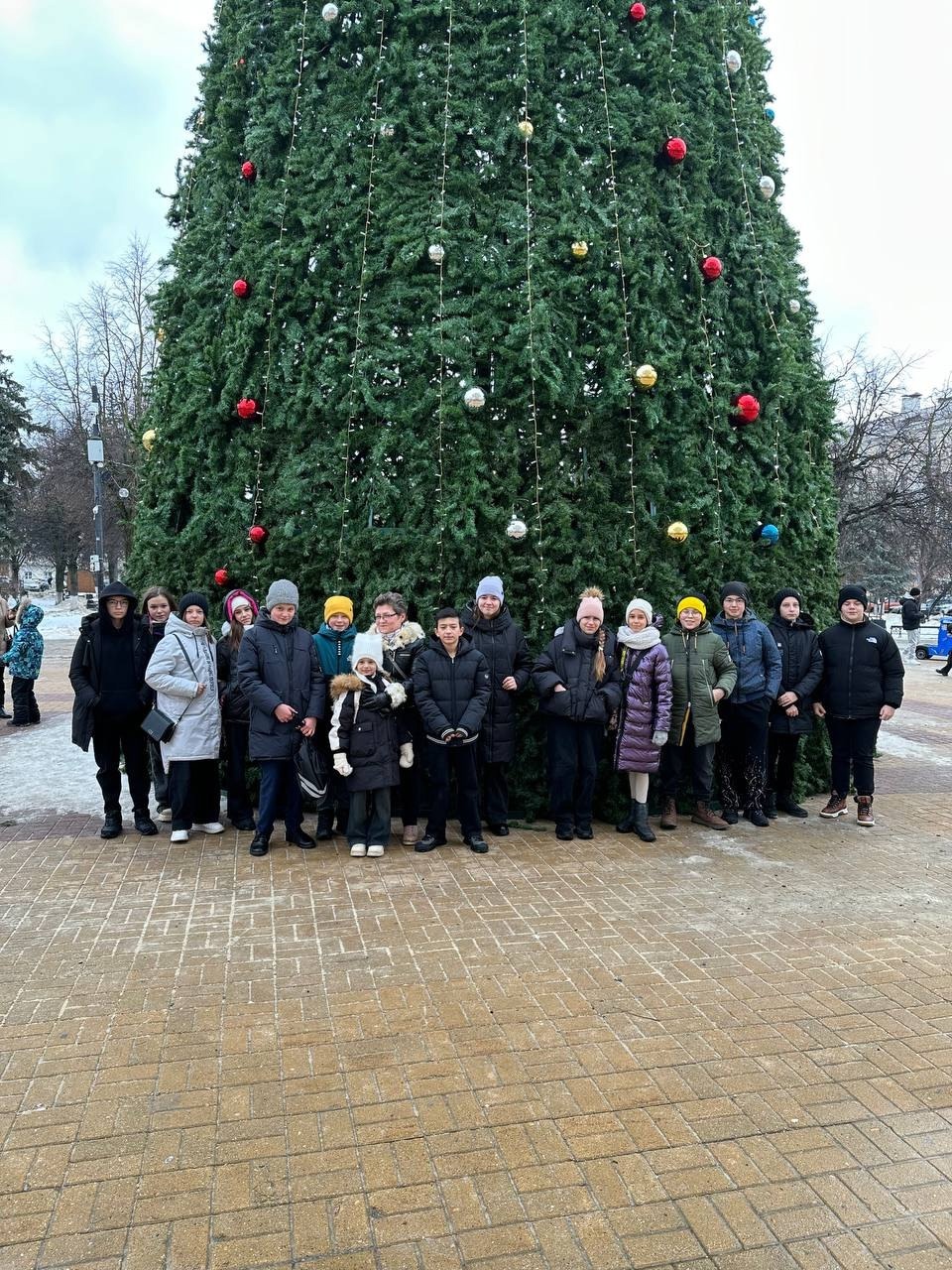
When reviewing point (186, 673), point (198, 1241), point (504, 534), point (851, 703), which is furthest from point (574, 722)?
point (198, 1241)

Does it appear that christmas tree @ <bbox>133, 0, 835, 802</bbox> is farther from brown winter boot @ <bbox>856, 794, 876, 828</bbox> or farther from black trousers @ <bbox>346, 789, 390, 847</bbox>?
brown winter boot @ <bbox>856, 794, 876, 828</bbox>

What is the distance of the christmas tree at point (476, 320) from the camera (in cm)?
729

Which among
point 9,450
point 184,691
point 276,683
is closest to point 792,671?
point 276,683

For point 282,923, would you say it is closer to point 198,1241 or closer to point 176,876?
point 176,876

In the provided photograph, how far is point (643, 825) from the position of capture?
7156mm

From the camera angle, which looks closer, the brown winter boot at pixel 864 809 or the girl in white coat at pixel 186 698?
the girl in white coat at pixel 186 698

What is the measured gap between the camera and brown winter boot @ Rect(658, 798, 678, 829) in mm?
7359

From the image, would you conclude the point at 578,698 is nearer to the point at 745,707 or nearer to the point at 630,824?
the point at 630,824

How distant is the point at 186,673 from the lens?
6.82 m

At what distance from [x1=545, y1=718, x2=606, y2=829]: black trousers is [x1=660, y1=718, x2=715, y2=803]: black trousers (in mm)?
597

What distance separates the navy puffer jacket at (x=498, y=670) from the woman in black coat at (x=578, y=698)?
178 millimetres

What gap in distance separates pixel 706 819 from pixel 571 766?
1366mm

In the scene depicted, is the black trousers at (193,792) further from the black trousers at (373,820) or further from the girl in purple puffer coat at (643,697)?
the girl in purple puffer coat at (643,697)

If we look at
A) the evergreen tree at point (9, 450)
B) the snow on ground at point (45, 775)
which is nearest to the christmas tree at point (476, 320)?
the snow on ground at point (45, 775)
